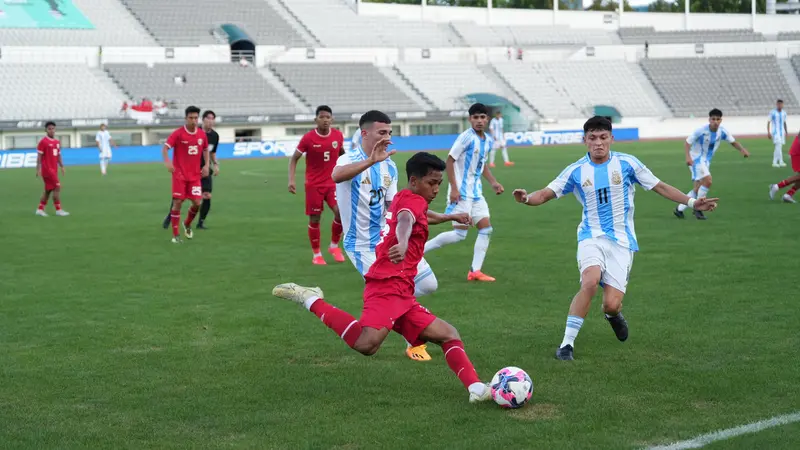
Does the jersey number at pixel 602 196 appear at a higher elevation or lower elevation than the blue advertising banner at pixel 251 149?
lower

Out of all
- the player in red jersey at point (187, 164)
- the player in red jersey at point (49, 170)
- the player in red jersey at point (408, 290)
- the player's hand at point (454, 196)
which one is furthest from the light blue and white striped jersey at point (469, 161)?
the player in red jersey at point (49, 170)

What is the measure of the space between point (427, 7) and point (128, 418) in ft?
218

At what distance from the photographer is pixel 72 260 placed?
48.5ft

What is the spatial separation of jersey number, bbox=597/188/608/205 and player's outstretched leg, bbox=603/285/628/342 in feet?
2.32

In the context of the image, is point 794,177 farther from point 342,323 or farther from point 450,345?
point 342,323

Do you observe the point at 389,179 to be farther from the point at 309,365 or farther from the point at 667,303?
the point at 667,303

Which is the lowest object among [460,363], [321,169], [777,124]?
[460,363]

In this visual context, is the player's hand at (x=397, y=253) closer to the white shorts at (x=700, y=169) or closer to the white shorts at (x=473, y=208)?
the white shorts at (x=473, y=208)

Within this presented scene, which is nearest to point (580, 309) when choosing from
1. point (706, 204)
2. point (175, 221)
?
point (706, 204)

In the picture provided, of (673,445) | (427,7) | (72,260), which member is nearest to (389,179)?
(673,445)

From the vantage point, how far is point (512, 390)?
21.3 feet

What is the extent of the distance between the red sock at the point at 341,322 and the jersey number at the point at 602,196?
2436mm

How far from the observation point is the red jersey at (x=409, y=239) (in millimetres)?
6754

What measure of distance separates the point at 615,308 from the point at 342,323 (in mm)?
2349
